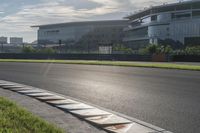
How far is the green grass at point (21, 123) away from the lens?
21.2 ft

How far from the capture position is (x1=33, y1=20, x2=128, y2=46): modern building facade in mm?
146250

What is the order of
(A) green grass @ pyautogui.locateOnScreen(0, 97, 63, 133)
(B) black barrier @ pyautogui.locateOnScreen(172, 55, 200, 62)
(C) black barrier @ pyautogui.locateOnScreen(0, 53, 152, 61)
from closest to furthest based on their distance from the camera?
(A) green grass @ pyautogui.locateOnScreen(0, 97, 63, 133), (B) black barrier @ pyautogui.locateOnScreen(172, 55, 200, 62), (C) black barrier @ pyautogui.locateOnScreen(0, 53, 152, 61)

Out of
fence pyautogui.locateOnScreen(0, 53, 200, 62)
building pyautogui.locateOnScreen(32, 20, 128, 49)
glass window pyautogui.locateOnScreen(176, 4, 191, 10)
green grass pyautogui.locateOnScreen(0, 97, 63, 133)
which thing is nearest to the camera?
green grass pyautogui.locateOnScreen(0, 97, 63, 133)

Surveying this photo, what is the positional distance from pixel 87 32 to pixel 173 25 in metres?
47.3

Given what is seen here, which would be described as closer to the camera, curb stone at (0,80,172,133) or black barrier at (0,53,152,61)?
curb stone at (0,80,172,133)

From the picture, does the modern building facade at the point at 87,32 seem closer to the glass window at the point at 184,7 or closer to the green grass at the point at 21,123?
the glass window at the point at 184,7

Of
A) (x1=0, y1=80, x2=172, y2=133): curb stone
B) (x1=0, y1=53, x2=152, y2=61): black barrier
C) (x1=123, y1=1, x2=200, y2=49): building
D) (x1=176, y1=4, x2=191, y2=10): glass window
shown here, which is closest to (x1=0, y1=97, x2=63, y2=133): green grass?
(x1=0, y1=80, x2=172, y2=133): curb stone

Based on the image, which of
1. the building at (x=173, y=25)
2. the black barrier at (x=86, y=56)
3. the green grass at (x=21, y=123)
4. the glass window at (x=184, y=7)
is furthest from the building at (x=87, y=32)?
the green grass at (x=21, y=123)

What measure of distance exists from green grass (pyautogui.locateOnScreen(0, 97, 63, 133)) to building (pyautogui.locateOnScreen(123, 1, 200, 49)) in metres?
99.3

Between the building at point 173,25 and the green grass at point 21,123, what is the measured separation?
9929 cm

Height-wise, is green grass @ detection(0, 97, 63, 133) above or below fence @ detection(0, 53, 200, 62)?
above

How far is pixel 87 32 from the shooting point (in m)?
152

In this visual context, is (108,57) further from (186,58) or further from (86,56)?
(186,58)

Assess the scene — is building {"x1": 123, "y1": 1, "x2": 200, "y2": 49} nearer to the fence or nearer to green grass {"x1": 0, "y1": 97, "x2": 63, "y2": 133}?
the fence
